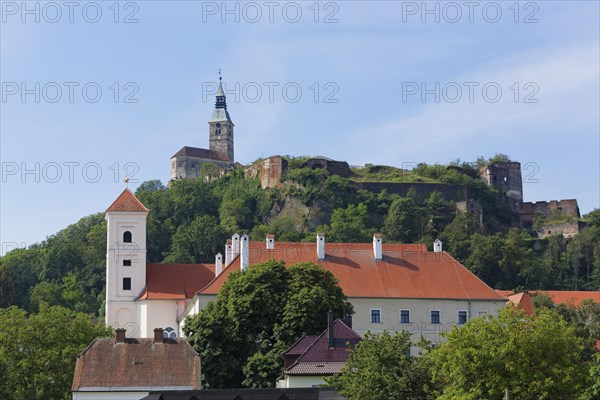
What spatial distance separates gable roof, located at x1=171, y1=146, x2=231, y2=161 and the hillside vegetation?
2295cm

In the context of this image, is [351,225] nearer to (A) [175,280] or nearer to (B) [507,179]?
(B) [507,179]

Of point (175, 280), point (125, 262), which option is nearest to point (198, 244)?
point (125, 262)

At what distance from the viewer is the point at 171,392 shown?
57.9 metres

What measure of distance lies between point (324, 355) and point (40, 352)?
1700cm

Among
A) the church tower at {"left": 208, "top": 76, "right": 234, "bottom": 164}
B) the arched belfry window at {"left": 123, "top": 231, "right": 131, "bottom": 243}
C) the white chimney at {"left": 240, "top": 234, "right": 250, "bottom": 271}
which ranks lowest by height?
the white chimney at {"left": 240, "top": 234, "right": 250, "bottom": 271}

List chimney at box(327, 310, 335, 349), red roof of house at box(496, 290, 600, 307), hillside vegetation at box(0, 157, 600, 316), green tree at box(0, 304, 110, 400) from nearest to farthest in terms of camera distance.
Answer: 1. chimney at box(327, 310, 335, 349)
2. green tree at box(0, 304, 110, 400)
3. red roof of house at box(496, 290, 600, 307)
4. hillside vegetation at box(0, 157, 600, 316)

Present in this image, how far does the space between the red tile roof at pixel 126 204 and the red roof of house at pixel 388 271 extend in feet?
33.9

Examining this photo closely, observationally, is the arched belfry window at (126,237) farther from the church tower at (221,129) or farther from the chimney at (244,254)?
the church tower at (221,129)

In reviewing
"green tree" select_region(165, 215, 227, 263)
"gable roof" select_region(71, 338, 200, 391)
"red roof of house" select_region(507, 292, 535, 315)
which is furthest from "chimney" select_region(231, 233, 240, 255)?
"green tree" select_region(165, 215, 227, 263)

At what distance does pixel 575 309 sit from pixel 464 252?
24922mm

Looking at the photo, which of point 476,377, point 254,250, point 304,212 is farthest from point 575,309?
point 476,377

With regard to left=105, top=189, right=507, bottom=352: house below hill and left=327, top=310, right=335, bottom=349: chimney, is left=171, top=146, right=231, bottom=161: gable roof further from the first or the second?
left=327, top=310, right=335, bottom=349: chimney

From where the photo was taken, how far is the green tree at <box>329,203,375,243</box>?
125994 mm

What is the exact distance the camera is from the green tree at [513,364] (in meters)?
49.2
